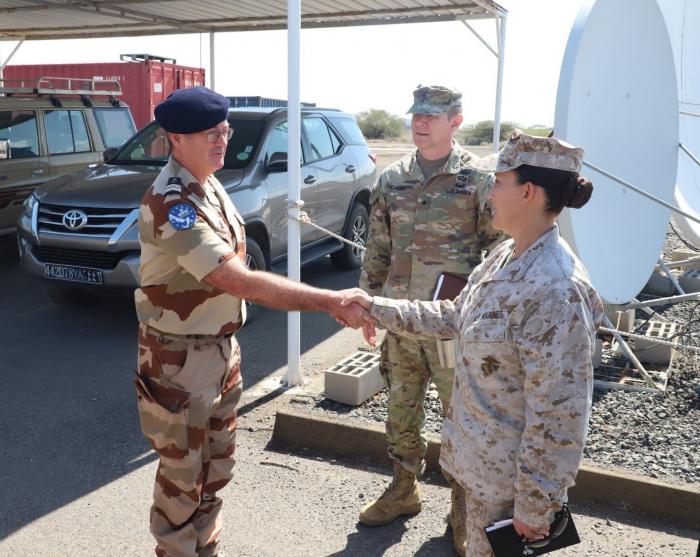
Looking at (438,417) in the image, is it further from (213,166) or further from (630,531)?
(213,166)

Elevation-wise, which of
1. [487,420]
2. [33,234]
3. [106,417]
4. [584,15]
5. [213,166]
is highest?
[584,15]

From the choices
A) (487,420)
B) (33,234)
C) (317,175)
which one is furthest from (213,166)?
(317,175)

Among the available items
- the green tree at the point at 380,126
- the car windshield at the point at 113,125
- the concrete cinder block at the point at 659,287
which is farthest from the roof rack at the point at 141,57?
the green tree at the point at 380,126

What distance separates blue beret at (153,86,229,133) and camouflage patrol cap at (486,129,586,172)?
1.24m

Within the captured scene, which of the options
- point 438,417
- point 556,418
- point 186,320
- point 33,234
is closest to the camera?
point 556,418

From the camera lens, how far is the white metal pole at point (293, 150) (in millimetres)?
4996

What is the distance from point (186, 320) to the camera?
290 centimetres

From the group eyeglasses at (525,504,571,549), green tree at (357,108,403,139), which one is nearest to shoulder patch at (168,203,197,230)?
eyeglasses at (525,504,571,549)

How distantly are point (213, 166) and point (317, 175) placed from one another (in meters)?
5.46

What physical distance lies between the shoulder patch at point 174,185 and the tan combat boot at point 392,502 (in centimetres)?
182

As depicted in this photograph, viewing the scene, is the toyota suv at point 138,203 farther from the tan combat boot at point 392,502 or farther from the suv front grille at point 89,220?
the tan combat boot at point 392,502

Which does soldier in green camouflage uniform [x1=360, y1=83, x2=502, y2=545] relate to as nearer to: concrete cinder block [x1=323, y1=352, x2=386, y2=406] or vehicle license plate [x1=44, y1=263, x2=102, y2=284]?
concrete cinder block [x1=323, y1=352, x2=386, y2=406]

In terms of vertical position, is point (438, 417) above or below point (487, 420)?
below

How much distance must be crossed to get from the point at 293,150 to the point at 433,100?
1.87 metres
